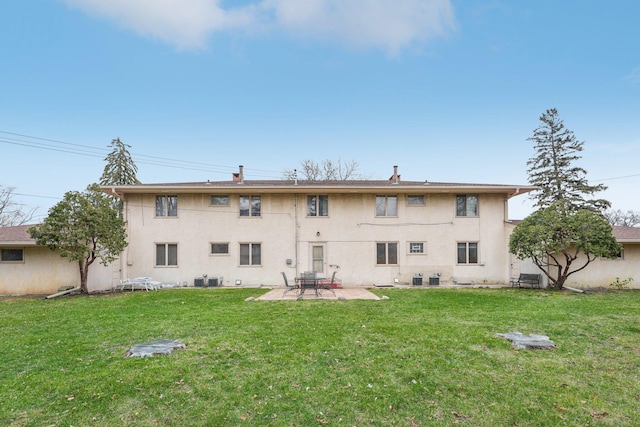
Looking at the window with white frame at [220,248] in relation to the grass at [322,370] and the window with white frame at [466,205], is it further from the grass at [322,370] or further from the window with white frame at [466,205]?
the window with white frame at [466,205]

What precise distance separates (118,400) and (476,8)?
17.6 m

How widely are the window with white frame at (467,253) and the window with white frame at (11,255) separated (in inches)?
748

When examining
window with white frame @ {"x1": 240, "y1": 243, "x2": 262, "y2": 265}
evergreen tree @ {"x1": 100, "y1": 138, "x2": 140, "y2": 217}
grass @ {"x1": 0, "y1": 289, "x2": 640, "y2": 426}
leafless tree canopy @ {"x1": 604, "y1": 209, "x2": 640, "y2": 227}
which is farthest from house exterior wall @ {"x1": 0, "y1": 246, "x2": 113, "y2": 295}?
leafless tree canopy @ {"x1": 604, "y1": 209, "x2": 640, "y2": 227}

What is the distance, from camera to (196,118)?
2081 cm

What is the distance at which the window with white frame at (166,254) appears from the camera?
13938mm

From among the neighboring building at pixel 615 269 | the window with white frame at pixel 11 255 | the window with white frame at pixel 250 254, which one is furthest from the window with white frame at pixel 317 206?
the window with white frame at pixel 11 255

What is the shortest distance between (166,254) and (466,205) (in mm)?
13796

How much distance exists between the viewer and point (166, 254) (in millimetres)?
13961

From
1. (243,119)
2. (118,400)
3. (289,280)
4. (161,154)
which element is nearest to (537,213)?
(289,280)

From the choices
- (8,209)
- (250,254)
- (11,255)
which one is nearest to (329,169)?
(250,254)

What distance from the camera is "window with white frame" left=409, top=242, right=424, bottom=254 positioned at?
14.2 m

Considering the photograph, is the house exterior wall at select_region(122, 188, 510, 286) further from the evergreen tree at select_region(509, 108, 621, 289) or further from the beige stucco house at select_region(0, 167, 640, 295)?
the evergreen tree at select_region(509, 108, 621, 289)

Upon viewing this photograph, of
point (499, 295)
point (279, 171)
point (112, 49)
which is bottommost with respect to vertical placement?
point (499, 295)

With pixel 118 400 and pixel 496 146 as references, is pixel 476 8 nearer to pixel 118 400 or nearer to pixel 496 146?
pixel 496 146
